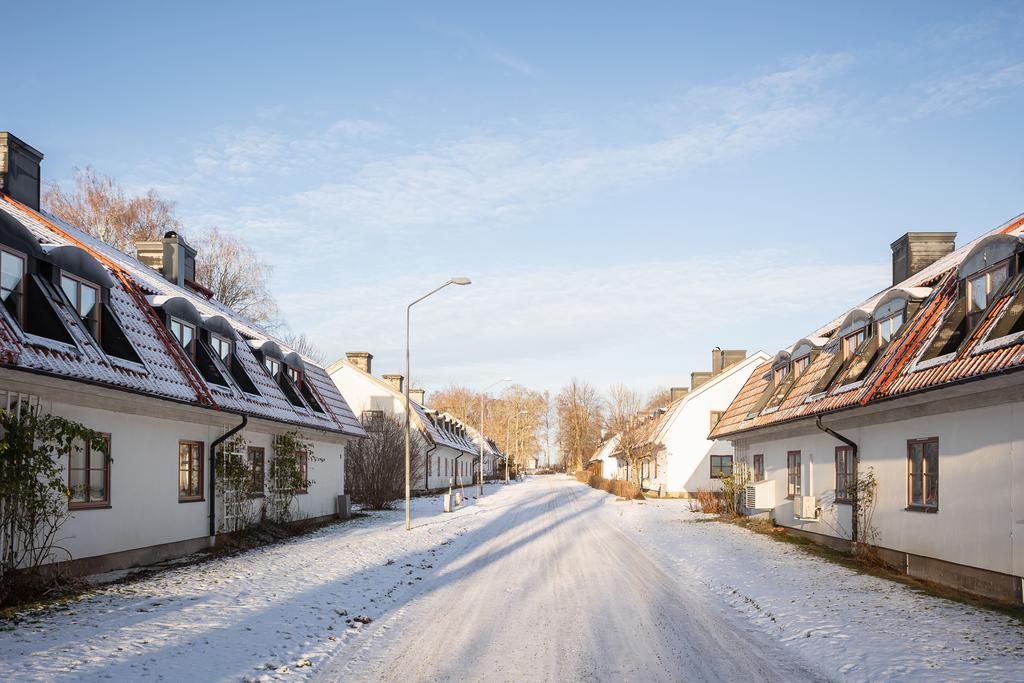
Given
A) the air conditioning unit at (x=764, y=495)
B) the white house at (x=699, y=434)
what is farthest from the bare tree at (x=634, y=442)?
the air conditioning unit at (x=764, y=495)

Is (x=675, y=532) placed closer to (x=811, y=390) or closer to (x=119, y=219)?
(x=811, y=390)

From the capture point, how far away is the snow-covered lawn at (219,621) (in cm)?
718

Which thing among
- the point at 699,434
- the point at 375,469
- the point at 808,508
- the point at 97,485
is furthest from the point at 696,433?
the point at 97,485

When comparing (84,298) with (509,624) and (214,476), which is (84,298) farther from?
(509,624)

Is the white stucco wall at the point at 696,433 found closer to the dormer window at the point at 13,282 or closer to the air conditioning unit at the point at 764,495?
the air conditioning unit at the point at 764,495

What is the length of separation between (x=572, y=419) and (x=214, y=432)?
81.3m

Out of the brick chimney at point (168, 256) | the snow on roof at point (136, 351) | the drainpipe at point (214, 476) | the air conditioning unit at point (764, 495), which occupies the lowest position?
the air conditioning unit at point (764, 495)

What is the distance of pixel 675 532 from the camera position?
22.0m

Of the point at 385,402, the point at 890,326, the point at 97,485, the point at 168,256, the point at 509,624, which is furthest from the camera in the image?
the point at 385,402

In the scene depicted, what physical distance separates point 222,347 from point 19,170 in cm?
555

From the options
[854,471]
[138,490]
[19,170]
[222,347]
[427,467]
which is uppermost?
[19,170]

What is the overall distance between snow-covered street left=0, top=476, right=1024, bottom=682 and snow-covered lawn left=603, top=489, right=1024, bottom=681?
1.4 inches

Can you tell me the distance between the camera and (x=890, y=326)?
15.7 meters

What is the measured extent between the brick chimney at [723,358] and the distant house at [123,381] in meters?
30.8
